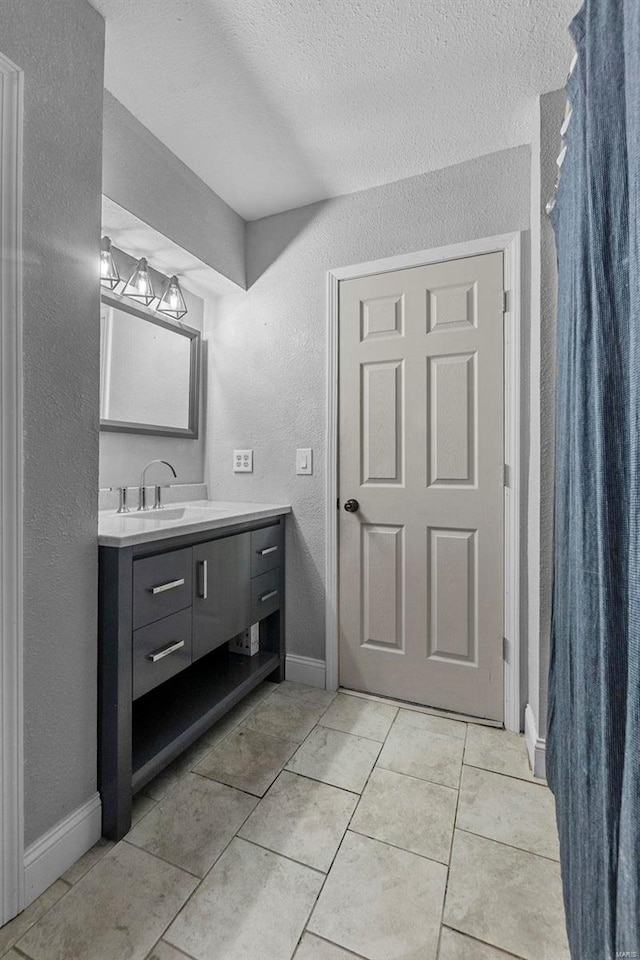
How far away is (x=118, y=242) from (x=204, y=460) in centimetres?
107

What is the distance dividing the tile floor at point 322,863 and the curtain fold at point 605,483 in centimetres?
31

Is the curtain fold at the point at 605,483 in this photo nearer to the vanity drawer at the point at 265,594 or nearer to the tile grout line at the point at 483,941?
the tile grout line at the point at 483,941

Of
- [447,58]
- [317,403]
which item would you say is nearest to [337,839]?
[317,403]

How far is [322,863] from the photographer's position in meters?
1.18

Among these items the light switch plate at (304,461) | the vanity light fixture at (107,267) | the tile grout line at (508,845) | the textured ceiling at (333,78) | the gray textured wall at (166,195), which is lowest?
the tile grout line at (508,845)

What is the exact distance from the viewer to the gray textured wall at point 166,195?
5.18ft

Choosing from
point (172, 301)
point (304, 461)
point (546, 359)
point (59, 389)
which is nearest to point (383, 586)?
point (304, 461)

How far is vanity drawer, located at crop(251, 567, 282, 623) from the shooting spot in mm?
1940

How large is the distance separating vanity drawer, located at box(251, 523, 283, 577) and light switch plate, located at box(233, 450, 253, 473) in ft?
1.18

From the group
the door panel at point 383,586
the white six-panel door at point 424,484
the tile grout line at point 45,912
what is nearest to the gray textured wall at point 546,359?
the white six-panel door at point 424,484

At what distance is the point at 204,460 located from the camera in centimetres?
241

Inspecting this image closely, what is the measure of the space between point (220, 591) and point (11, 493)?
84 centimetres

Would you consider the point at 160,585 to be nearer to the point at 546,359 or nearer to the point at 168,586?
the point at 168,586

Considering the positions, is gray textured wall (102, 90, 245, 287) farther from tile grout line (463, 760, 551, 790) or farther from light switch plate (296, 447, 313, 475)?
tile grout line (463, 760, 551, 790)
